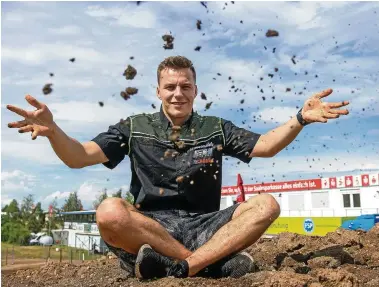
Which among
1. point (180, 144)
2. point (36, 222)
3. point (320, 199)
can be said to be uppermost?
point (180, 144)

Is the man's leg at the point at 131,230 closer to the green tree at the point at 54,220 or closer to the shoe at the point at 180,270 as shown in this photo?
the shoe at the point at 180,270

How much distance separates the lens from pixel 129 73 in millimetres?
4027

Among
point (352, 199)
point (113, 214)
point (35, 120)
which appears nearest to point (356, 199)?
point (352, 199)

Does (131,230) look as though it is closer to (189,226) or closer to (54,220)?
(189,226)

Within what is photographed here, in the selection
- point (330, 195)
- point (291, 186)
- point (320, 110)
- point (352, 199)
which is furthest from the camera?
point (291, 186)

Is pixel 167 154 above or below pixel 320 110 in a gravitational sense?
below

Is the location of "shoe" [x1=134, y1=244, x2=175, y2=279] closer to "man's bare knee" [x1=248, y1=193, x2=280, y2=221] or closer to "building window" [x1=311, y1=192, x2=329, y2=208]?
"man's bare knee" [x1=248, y1=193, x2=280, y2=221]

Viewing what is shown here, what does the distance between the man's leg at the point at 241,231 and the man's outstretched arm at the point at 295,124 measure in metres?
0.51

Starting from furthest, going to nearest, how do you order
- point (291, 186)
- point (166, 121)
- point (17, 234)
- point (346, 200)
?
point (17, 234) → point (291, 186) → point (346, 200) → point (166, 121)

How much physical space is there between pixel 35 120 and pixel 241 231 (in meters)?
1.72

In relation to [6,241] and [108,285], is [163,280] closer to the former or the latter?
[108,285]

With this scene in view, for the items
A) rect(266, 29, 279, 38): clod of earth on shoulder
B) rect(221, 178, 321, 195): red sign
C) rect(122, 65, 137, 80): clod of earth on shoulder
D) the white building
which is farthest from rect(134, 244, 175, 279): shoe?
rect(221, 178, 321, 195): red sign

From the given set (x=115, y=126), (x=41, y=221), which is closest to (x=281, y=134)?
(x=115, y=126)

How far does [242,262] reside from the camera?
3564 mm
